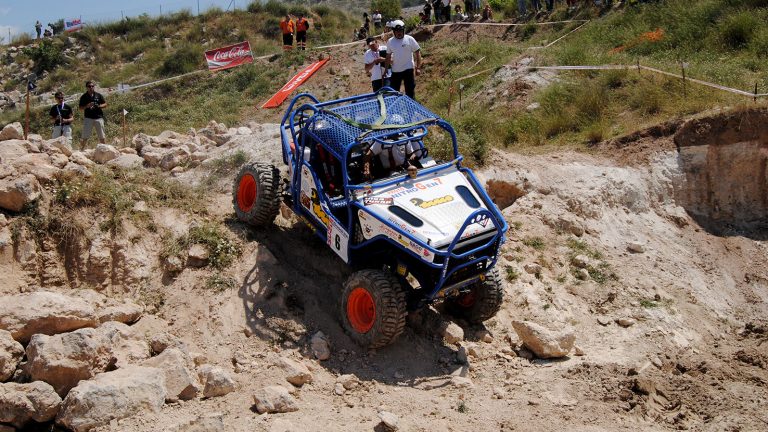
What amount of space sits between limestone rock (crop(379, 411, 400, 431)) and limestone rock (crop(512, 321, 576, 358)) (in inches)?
85.1

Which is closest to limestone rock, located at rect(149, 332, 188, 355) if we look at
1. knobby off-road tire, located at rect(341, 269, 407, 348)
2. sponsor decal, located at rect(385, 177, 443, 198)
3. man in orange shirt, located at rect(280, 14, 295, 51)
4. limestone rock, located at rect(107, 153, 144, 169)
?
knobby off-road tire, located at rect(341, 269, 407, 348)

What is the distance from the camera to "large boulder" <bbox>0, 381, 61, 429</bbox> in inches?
219

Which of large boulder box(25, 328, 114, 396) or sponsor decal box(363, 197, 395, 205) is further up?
sponsor decal box(363, 197, 395, 205)

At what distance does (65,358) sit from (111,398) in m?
0.62

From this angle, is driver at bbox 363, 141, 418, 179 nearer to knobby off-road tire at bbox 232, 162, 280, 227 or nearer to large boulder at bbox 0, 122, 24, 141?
knobby off-road tire at bbox 232, 162, 280, 227

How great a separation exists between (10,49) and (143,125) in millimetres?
15933

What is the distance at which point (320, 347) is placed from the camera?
24.7 feet

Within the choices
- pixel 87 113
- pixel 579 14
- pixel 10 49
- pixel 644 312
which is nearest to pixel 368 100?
pixel 644 312

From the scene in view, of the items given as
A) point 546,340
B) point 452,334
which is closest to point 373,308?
point 452,334

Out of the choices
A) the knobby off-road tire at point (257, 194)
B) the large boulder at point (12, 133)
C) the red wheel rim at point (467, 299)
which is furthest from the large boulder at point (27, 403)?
the large boulder at point (12, 133)

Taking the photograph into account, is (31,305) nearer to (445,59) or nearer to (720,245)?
(720,245)

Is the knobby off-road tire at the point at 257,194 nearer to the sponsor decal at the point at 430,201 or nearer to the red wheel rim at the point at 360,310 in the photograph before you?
the red wheel rim at the point at 360,310

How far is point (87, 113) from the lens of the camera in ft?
42.1

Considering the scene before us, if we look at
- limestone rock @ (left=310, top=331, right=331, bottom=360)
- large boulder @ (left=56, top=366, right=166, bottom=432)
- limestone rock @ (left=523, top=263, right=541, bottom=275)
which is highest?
large boulder @ (left=56, top=366, right=166, bottom=432)
